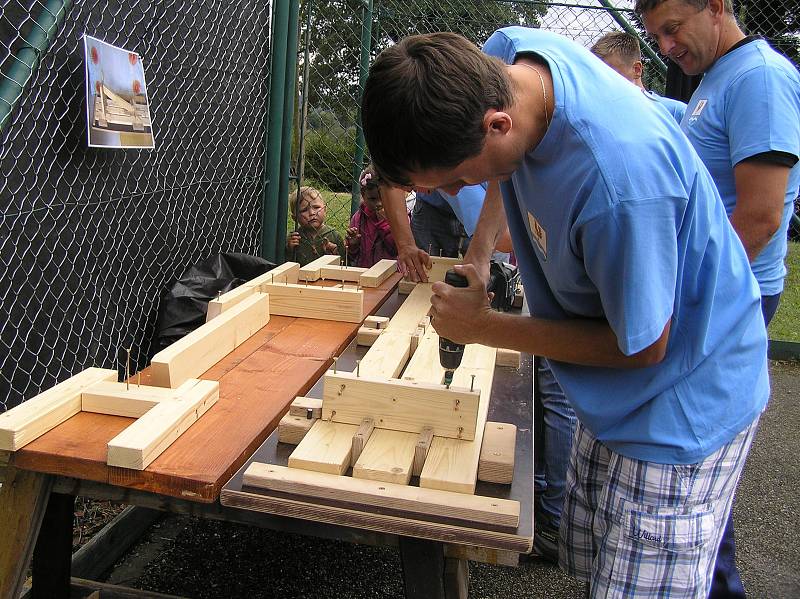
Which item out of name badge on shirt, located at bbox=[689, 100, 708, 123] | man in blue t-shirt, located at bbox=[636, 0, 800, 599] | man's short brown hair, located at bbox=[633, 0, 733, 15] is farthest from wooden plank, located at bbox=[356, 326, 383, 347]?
man's short brown hair, located at bbox=[633, 0, 733, 15]

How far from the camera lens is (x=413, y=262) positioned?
10.5ft

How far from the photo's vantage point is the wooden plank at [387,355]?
2031mm

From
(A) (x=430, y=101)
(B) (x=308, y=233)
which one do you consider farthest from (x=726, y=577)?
(B) (x=308, y=233)

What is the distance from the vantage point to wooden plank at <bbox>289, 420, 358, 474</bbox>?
149cm

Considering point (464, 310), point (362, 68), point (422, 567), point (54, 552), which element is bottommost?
point (54, 552)

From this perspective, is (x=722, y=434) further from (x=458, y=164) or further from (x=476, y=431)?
(x=458, y=164)

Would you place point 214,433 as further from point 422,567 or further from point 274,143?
point 274,143

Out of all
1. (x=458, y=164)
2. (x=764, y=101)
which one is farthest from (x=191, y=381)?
(x=764, y=101)

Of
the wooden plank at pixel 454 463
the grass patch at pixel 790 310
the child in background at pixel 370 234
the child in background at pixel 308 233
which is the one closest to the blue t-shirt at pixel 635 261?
the wooden plank at pixel 454 463

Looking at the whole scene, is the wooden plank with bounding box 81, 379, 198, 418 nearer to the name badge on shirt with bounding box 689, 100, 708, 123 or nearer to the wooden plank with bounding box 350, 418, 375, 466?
the wooden plank with bounding box 350, 418, 375, 466

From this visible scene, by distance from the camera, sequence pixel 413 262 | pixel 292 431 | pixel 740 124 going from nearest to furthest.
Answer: pixel 292 431, pixel 740 124, pixel 413 262

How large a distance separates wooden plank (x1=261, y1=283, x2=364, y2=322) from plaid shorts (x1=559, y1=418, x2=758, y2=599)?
124 cm

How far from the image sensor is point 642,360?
1.39 m

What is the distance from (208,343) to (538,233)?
3.61ft
